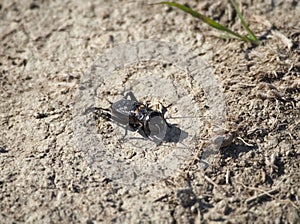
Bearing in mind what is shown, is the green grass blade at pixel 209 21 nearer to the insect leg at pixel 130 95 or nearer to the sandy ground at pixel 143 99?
the sandy ground at pixel 143 99

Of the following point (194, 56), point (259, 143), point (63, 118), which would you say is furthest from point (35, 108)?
point (259, 143)

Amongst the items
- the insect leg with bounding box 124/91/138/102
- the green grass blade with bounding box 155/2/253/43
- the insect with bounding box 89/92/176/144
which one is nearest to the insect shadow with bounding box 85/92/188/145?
the insect with bounding box 89/92/176/144

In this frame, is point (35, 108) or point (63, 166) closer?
point (63, 166)

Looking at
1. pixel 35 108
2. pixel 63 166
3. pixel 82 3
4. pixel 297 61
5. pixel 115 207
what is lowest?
pixel 115 207

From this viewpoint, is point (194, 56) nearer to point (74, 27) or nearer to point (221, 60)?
point (221, 60)

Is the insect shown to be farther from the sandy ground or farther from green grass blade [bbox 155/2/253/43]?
green grass blade [bbox 155/2/253/43]

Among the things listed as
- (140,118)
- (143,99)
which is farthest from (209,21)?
(140,118)
